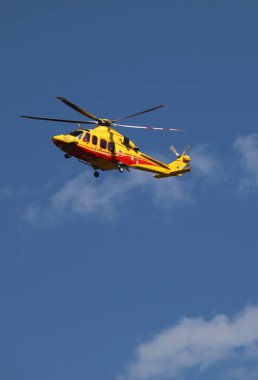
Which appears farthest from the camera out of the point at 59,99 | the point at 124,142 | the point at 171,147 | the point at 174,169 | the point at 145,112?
the point at 171,147

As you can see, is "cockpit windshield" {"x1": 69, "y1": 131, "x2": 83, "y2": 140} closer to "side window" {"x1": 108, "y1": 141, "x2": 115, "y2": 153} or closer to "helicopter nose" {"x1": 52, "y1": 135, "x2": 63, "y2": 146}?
"helicopter nose" {"x1": 52, "y1": 135, "x2": 63, "y2": 146}

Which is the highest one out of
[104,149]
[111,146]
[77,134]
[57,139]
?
[111,146]

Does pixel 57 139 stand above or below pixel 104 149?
below

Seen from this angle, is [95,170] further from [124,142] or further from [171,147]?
[171,147]

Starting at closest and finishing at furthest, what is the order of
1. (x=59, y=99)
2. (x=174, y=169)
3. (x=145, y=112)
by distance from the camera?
(x=59, y=99)
(x=145, y=112)
(x=174, y=169)

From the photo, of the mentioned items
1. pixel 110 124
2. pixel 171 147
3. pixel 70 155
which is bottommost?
pixel 70 155

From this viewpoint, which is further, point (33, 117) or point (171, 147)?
point (171, 147)

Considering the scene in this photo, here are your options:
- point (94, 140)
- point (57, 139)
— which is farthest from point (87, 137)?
point (57, 139)

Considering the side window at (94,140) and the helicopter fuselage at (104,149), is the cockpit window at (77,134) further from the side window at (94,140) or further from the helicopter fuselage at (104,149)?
the side window at (94,140)

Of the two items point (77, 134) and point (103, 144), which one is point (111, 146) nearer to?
point (103, 144)

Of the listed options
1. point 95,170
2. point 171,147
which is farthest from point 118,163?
point 171,147

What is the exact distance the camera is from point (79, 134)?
9606cm

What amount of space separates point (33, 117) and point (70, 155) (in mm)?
7189

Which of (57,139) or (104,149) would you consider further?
(104,149)
